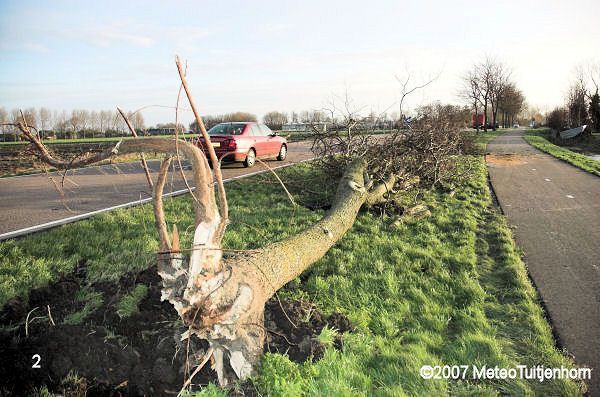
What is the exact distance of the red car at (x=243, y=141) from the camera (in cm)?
1201

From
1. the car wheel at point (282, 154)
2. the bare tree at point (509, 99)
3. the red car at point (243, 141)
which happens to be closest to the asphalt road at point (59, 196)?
the red car at point (243, 141)

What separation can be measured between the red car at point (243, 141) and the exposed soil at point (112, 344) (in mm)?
8189

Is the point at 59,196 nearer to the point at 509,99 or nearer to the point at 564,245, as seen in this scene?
the point at 564,245

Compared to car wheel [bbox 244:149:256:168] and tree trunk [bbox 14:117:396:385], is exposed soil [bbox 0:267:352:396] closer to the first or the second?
tree trunk [bbox 14:117:396:385]

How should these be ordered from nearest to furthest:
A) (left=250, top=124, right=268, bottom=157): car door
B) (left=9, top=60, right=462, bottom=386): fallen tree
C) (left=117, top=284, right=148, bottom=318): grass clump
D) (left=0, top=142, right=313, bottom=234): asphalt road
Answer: (left=9, top=60, right=462, bottom=386): fallen tree, (left=117, top=284, right=148, bottom=318): grass clump, (left=0, top=142, right=313, bottom=234): asphalt road, (left=250, top=124, right=268, bottom=157): car door

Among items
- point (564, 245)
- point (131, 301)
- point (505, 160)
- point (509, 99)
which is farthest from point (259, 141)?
point (509, 99)

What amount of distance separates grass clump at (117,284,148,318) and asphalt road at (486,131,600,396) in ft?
11.9

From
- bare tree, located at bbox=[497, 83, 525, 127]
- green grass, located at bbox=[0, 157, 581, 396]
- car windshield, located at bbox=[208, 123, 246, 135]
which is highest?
bare tree, located at bbox=[497, 83, 525, 127]

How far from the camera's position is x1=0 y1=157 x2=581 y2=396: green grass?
2805mm

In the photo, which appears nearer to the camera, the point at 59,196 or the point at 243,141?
the point at 59,196

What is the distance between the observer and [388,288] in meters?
4.16

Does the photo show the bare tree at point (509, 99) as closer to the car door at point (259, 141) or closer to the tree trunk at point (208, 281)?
the car door at point (259, 141)

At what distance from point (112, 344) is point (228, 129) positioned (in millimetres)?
10270

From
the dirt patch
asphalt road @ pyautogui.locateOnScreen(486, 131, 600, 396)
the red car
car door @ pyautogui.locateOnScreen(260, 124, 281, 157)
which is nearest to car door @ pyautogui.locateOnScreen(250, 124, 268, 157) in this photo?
the red car
